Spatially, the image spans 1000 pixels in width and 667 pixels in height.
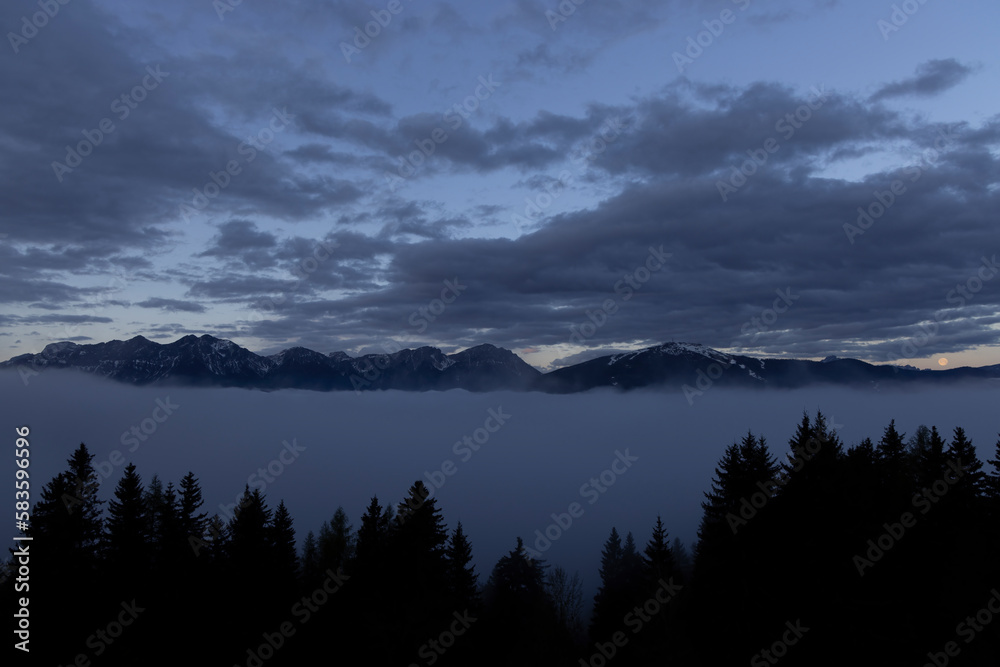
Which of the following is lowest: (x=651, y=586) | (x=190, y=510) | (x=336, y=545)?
(x=336, y=545)

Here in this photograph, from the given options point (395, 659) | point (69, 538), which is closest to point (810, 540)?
point (395, 659)

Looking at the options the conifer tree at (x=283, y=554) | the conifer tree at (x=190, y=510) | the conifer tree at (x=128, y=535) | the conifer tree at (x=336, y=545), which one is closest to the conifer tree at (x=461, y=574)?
the conifer tree at (x=283, y=554)

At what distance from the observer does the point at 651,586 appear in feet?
91.8

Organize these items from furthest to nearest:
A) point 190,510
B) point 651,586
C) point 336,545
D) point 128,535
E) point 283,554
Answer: point 336,545, point 190,510, point 283,554, point 128,535, point 651,586

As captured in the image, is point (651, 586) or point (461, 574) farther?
point (461, 574)

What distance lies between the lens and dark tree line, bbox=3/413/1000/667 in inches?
1049

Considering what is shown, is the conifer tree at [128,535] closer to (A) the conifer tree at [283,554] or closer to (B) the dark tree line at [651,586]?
(B) the dark tree line at [651,586]

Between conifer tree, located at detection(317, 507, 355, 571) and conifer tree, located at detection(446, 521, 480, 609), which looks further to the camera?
conifer tree, located at detection(317, 507, 355, 571)

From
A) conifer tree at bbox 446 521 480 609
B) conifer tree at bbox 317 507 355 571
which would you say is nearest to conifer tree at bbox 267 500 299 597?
conifer tree at bbox 446 521 480 609

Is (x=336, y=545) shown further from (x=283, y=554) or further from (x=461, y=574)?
(x=461, y=574)

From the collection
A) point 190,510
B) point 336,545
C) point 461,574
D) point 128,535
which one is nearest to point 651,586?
point 461,574

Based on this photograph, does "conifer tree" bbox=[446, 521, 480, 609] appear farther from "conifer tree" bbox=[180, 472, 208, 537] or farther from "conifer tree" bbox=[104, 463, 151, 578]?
"conifer tree" bbox=[104, 463, 151, 578]

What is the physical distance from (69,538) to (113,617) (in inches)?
198

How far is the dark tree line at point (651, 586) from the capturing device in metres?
26.6
